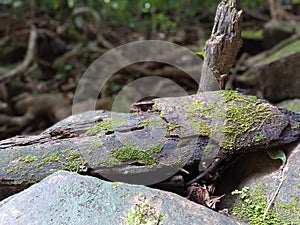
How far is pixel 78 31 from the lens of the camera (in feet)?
14.6

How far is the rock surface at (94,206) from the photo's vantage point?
822 mm

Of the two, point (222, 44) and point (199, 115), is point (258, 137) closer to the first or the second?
point (199, 115)

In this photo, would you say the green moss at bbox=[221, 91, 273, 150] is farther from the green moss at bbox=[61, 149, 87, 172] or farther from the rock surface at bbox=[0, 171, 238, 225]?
the green moss at bbox=[61, 149, 87, 172]

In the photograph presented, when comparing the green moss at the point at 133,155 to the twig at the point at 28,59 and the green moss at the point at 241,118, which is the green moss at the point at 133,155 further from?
the twig at the point at 28,59

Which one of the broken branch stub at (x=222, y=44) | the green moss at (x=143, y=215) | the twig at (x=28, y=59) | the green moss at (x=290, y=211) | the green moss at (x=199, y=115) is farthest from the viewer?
the twig at (x=28, y=59)

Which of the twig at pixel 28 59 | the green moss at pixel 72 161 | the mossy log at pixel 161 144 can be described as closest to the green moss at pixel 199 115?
the mossy log at pixel 161 144

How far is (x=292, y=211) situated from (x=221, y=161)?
267 millimetres

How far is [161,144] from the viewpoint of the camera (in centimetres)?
102

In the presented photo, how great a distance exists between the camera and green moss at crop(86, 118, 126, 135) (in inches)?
43.6

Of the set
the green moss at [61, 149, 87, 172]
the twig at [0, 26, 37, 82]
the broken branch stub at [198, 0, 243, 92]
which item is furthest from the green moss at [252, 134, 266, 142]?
the twig at [0, 26, 37, 82]

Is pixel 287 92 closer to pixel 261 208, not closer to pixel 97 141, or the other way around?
pixel 261 208

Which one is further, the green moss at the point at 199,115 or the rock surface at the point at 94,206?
the green moss at the point at 199,115

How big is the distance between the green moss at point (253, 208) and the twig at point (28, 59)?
3.25 meters

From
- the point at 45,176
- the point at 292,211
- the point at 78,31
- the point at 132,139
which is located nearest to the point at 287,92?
the point at 292,211
